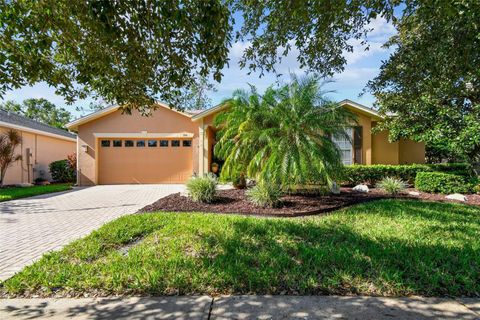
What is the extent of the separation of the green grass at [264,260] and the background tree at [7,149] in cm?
1288

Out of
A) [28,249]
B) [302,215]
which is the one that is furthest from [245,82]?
[28,249]

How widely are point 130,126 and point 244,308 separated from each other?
14.9 m

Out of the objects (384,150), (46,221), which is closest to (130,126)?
(46,221)

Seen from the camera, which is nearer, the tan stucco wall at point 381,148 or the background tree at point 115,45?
the background tree at point 115,45

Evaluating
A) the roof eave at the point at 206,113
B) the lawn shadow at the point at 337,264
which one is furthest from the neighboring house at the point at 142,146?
the lawn shadow at the point at 337,264

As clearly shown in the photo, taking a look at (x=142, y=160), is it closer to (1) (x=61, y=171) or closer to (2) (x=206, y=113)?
(2) (x=206, y=113)

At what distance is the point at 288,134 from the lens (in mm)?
8344

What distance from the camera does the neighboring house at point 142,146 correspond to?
1582 centimetres

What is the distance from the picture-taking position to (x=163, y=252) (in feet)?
14.3

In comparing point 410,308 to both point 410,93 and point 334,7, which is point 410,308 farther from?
point 410,93

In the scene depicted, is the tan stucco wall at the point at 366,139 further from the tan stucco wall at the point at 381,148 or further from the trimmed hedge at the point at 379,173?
the trimmed hedge at the point at 379,173

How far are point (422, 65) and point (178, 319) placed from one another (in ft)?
23.6

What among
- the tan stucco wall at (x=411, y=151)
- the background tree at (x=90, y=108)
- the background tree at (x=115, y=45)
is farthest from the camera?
the background tree at (x=90, y=108)

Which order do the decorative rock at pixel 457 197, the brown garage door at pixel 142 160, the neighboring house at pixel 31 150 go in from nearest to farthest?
the decorative rock at pixel 457 197, the neighboring house at pixel 31 150, the brown garage door at pixel 142 160
